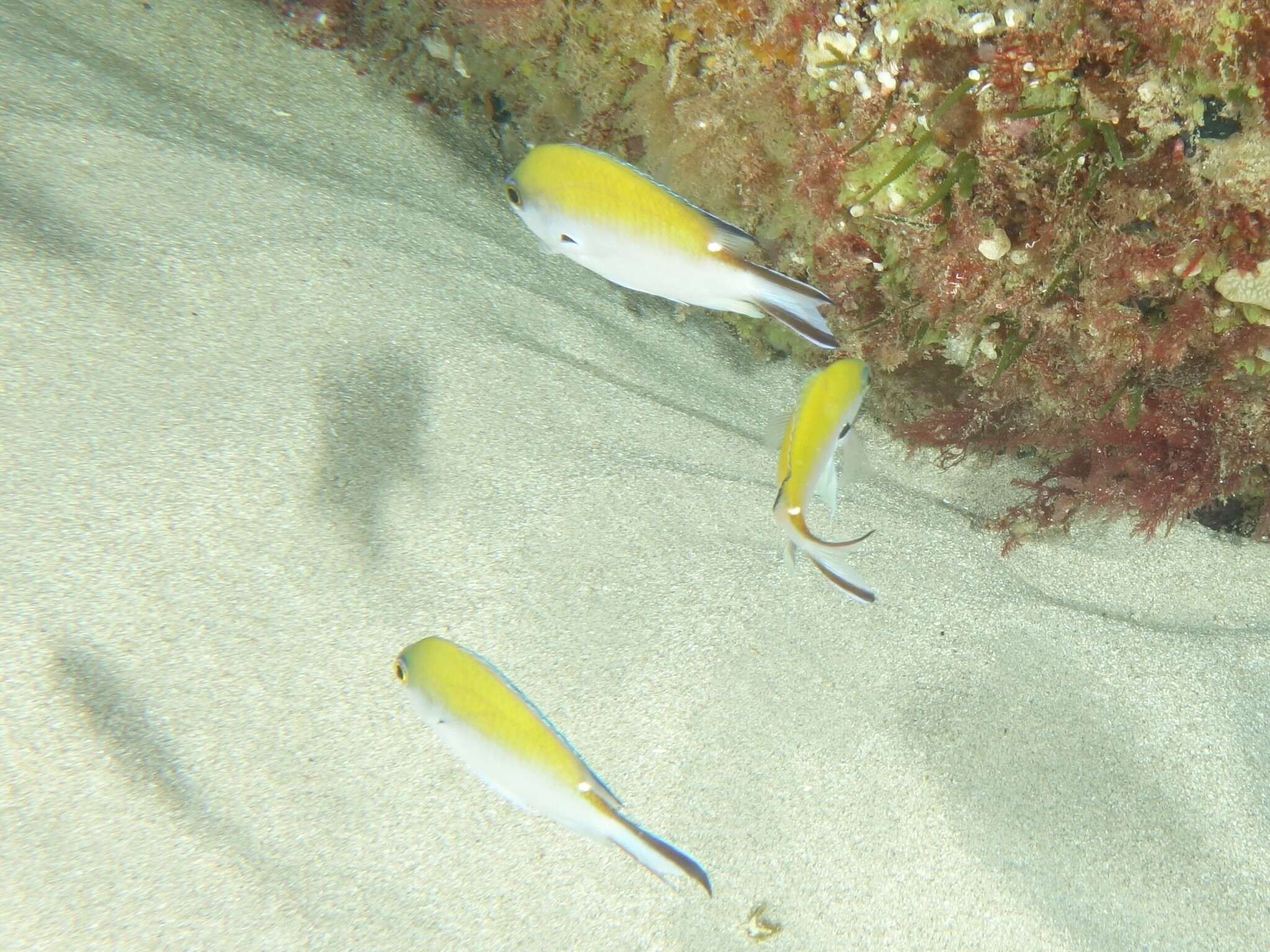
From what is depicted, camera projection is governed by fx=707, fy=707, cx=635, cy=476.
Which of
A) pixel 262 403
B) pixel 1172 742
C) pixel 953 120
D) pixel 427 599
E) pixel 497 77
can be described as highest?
pixel 953 120

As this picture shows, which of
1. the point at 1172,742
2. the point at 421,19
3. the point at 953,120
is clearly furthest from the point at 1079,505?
the point at 421,19

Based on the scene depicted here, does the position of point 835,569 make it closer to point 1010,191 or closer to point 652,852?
point 652,852

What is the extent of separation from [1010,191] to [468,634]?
2740 mm

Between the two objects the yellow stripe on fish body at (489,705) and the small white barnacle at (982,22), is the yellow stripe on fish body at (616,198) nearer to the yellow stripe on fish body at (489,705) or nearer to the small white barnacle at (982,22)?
the yellow stripe on fish body at (489,705)

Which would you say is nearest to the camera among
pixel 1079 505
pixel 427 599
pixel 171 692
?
pixel 171 692

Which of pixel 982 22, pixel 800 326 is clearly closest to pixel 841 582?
pixel 800 326

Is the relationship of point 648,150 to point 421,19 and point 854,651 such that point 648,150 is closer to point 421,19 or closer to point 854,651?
point 421,19

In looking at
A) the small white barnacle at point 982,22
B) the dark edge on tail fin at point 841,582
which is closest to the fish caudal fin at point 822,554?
the dark edge on tail fin at point 841,582

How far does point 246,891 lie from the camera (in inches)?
89.7

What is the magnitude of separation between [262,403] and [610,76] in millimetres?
2684

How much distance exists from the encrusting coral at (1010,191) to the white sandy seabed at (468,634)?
0.71 m

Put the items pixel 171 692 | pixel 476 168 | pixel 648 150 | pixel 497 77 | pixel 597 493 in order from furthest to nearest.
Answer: pixel 476 168, pixel 497 77, pixel 648 150, pixel 597 493, pixel 171 692

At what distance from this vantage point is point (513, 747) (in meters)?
1.71

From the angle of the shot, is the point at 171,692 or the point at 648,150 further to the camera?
the point at 648,150
